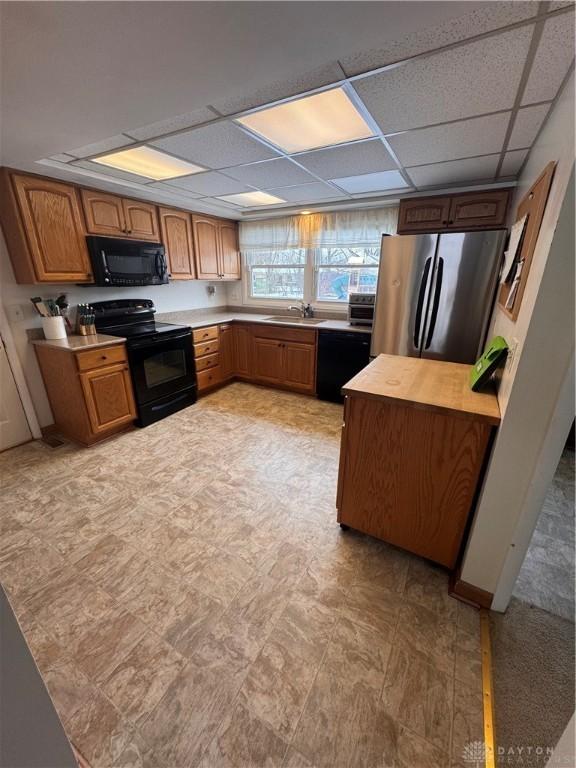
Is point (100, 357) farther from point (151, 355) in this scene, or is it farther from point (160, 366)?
point (160, 366)

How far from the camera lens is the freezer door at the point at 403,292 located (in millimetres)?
2707

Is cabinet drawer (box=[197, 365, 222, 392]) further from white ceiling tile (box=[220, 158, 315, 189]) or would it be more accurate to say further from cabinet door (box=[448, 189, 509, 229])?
cabinet door (box=[448, 189, 509, 229])

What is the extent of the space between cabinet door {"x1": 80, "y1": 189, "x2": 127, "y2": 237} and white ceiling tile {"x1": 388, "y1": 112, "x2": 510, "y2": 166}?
2455 millimetres

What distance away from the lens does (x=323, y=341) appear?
3500 mm

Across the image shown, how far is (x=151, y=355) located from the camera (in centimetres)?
298

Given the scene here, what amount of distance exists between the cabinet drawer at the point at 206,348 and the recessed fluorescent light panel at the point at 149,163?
1667mm

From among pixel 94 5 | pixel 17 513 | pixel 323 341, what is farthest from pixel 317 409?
pixel 94 5

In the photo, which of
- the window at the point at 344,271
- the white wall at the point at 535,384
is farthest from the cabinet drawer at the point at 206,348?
the white wall at the point at 535,384

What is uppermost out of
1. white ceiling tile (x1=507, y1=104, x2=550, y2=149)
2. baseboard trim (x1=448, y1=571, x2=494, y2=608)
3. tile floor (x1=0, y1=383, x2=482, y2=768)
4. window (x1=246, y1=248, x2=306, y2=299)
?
white ceiling tile (x1=507, y1=104, x2=550, y2=149)

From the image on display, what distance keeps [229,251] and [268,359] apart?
165 cm

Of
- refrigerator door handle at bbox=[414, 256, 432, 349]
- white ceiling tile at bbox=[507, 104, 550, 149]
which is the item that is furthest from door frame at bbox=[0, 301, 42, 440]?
white ceiling tile at bbox=[507, 104, 550, 149]

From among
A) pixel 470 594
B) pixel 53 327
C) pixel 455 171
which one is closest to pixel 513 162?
pixel 455 171

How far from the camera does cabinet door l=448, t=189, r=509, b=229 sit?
257 cm

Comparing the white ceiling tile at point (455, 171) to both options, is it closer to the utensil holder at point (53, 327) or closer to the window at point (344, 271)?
the window at point (344, 271)
